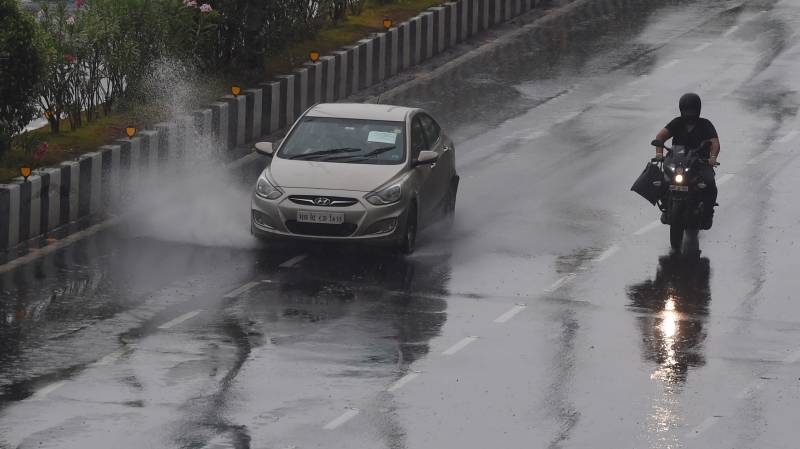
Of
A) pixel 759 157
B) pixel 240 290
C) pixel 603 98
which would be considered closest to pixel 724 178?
pixel 759 157

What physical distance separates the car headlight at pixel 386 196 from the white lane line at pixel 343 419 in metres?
5.60

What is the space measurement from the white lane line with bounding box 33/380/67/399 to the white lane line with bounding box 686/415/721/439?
4580mm

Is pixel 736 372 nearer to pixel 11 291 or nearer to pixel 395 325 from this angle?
pixel 395 325

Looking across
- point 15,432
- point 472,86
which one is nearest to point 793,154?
point 472,86

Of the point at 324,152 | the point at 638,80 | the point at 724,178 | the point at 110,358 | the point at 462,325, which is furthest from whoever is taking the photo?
the point at 638,80

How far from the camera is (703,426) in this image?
1312 centimetres

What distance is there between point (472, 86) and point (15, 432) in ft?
57.2

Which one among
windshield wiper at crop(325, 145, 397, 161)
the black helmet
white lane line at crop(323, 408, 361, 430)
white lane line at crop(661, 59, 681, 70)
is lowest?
white lane line at crop(323, 408, 361, 430)

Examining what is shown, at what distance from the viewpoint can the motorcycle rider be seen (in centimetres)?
2002

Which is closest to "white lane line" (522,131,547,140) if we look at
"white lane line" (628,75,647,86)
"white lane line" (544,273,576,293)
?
"white lane line" (628,75,647,86)

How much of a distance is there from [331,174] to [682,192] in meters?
3.73

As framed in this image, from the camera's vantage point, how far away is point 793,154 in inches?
969

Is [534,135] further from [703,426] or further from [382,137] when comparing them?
[703,426]

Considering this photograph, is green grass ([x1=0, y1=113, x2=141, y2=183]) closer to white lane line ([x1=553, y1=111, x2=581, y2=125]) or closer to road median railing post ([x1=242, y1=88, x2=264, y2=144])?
road median railing post ([x1=242, y1=88, x2=264, y2=144])
